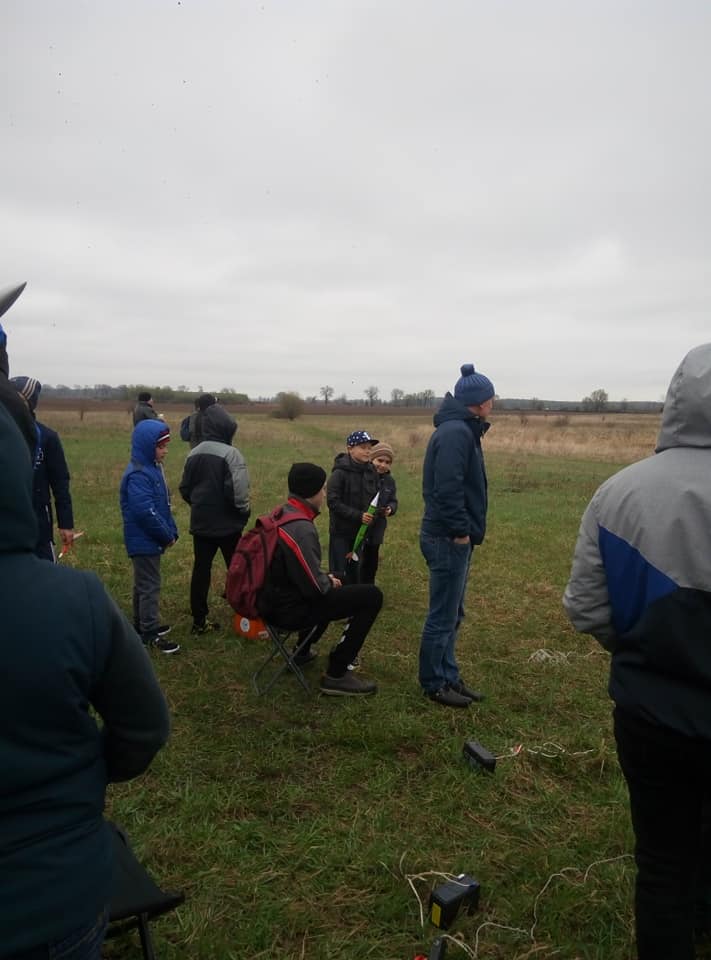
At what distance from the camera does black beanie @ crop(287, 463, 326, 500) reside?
4.05 metres

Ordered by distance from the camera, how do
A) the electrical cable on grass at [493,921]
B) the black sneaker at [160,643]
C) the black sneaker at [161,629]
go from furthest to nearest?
the black sneaker at [161,629] < the black sneaker at [160,643] < the electrical cable on grass at [493,921]

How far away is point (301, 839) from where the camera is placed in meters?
2.85

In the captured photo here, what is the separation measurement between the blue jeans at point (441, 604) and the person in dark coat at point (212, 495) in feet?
6.05

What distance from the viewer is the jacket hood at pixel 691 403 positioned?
1.83 meters

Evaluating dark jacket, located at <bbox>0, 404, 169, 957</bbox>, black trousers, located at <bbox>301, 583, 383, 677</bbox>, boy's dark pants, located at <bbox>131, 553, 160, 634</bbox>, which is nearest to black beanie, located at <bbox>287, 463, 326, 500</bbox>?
black trousers, located at <bbox>301, 583, 383, 677</bbox>

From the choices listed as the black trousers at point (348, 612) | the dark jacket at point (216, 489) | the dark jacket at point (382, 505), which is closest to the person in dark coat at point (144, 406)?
the dark jacket at point (216, 489)

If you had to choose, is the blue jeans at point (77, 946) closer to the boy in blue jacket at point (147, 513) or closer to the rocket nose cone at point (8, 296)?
the rocket nose cone at point (8, 296)

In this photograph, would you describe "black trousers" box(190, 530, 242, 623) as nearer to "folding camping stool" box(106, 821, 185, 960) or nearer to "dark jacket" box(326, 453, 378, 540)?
"dark jacket" box(326, 453, 378, 540)

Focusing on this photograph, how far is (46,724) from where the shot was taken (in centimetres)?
124

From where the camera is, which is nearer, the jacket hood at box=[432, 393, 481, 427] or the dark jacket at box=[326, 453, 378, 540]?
the jacket hood at box=[432, 393, 481, 427]

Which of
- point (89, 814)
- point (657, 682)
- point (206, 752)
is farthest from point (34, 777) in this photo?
point (206, 752)

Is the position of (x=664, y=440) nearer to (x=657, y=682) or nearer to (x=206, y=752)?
(x=657, y=682)

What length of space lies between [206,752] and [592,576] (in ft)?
8.59

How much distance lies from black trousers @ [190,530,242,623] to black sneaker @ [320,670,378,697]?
157cm
